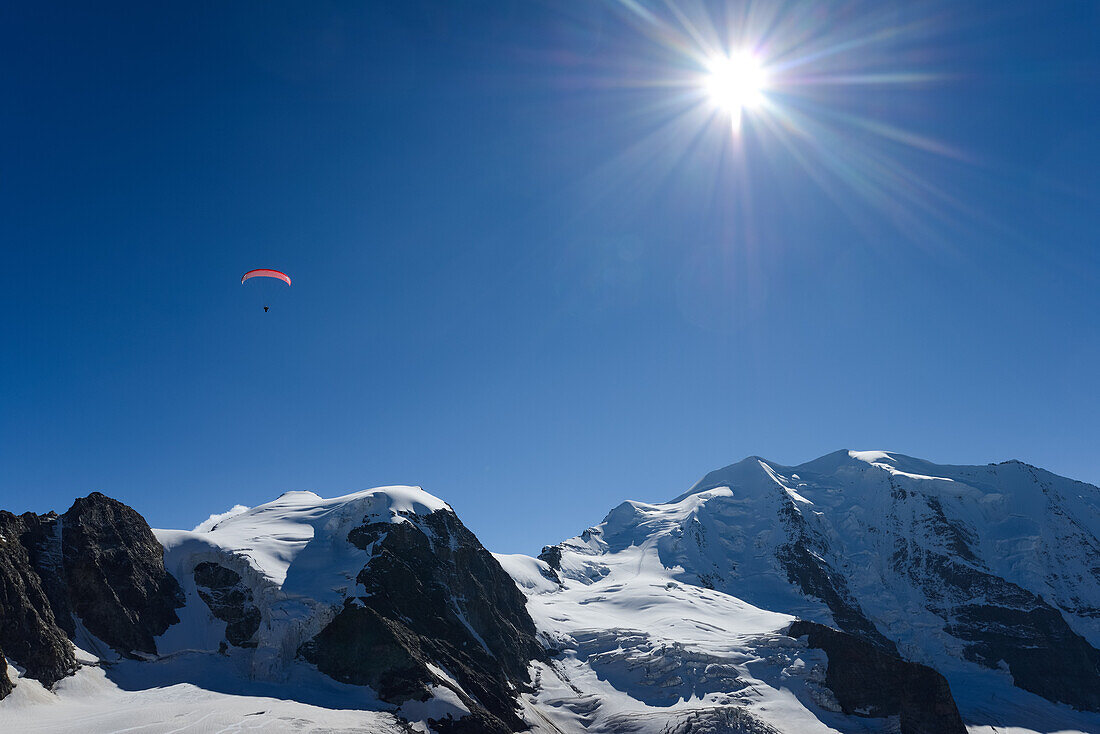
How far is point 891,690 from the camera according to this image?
107 metres

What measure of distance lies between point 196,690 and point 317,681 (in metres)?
13.1

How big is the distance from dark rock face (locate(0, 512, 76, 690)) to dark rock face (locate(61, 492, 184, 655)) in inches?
235

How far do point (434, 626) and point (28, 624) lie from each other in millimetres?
50164

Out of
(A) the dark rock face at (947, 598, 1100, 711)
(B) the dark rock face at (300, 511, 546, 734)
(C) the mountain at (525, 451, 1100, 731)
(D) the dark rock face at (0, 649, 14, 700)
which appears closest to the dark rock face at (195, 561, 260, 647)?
(B) the dark rock face at (300, 511, 546, 734)

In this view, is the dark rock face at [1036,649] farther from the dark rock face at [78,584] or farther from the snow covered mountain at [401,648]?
the dark rock face at [78,584]

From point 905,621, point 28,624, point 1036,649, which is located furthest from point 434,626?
point 1036,649

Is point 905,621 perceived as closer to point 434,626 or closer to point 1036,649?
point 1036,649

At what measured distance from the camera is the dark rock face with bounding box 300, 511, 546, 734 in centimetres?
7938

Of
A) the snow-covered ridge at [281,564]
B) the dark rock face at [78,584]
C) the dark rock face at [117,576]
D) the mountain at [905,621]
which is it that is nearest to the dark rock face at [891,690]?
the mountain at [905,621]

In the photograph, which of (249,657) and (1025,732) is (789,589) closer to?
(1025,732)

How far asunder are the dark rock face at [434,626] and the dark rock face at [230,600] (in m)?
8.51

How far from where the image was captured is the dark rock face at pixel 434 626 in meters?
79.4

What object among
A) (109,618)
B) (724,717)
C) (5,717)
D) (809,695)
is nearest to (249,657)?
(109,618)

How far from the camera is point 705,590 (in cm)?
17675
